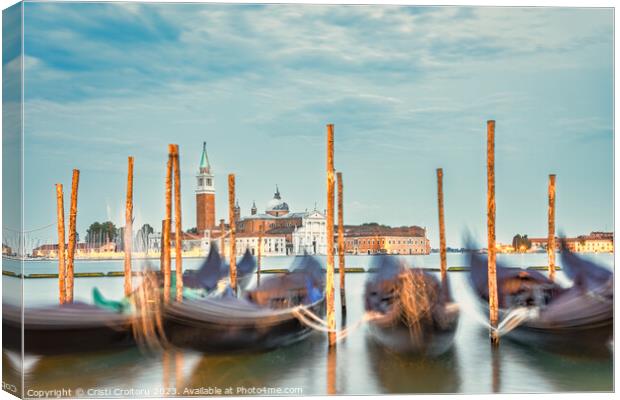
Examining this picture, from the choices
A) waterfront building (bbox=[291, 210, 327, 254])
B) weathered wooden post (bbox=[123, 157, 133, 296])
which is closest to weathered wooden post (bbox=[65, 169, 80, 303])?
weathered wooden post (bbox=[123, 157, 133, 296])

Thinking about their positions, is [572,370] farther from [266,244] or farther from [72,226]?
[266,244]

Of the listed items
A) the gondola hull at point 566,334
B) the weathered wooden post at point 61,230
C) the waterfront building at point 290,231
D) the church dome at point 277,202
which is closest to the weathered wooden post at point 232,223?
the church dome at point 277,202

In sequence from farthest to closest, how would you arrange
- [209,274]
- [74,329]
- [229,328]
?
1. [209,274]
2. [229,328]
3. [74,329]

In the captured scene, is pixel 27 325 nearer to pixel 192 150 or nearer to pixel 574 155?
pixel 192 150

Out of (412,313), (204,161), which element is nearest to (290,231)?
(204,161)

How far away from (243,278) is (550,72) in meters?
6.10

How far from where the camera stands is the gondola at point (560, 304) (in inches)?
253

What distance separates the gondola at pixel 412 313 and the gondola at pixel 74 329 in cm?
184

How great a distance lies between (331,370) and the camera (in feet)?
19.8

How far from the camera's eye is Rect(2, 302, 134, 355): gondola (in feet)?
18.7

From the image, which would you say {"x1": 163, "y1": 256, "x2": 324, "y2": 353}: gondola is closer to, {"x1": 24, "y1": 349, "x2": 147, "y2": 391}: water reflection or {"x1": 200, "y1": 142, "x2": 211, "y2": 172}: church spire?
{"x1": 24, "y1": 349, "x2": 147, "y2": 391}: water reflection

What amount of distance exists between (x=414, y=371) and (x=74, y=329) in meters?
2.20

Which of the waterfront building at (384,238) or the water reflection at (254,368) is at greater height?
the waterfront building at (384,238)

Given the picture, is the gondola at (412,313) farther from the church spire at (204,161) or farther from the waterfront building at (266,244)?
the waterfront building at (266,244)
